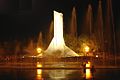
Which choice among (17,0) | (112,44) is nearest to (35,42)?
(17,0)

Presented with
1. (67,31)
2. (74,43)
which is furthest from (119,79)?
(67,31)

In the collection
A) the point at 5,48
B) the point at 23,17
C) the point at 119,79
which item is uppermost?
the point at 23,17

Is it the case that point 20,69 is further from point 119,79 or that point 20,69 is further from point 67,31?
point 67,31

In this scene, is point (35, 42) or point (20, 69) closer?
point (20, 69)

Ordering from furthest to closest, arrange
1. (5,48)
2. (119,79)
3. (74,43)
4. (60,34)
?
(5,48), (74,43), (60,34), (119,79)

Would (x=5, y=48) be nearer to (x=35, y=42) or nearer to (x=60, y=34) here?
(x=35, y=42)

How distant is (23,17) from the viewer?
48.5m

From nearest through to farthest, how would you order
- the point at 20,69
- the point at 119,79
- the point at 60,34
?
the point at 119,79
the point at 20,69
the point at 60,34

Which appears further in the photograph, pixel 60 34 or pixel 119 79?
pixel 60 34

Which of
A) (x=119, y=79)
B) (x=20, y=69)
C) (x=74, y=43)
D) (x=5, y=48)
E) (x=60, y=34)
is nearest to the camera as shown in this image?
(x=119, y=79)

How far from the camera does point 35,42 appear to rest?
159ft

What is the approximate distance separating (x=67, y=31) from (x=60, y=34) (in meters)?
16.1

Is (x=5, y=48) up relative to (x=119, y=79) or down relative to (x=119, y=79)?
up

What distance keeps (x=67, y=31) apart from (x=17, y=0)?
7996 millimetres
